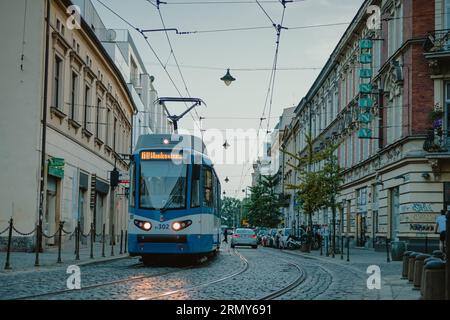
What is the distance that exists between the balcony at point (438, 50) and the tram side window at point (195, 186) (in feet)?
46.6

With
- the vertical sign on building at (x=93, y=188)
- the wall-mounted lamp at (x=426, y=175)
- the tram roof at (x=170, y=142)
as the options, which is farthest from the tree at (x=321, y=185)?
the tram roof at (x=170, y=142)

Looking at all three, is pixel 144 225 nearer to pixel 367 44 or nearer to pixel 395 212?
pixel 395 212

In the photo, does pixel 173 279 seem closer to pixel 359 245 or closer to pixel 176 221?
pixel 176 221

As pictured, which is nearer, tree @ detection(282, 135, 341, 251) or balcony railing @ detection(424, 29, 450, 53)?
balcony railing @ detection(424, 29, 450, 53)

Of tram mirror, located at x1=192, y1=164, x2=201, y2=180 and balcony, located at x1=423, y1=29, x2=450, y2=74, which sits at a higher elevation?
balcony, located at x1=423, y1=29, x2=450, y2=74

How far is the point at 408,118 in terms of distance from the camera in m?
30.2

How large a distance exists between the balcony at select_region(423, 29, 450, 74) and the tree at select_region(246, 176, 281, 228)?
57.6 metres

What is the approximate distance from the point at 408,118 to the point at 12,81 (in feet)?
54.2

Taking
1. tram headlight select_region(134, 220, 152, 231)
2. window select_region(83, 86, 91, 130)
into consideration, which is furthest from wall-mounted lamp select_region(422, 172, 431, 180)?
window select_region(83, 86, 91, 130)

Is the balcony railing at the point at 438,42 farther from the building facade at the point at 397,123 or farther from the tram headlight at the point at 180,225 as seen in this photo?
the tram headlight at the point at 180,225

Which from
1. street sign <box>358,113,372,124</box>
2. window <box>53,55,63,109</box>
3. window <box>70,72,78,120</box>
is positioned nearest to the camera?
window <box>53,55,63,109</box>

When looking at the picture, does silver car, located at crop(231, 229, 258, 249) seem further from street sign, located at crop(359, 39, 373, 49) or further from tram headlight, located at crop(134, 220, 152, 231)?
tram headlight, located at crop(134, 220, 152, 231)

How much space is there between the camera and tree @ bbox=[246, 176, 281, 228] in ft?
283

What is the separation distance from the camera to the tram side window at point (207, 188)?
1988 centimetres
